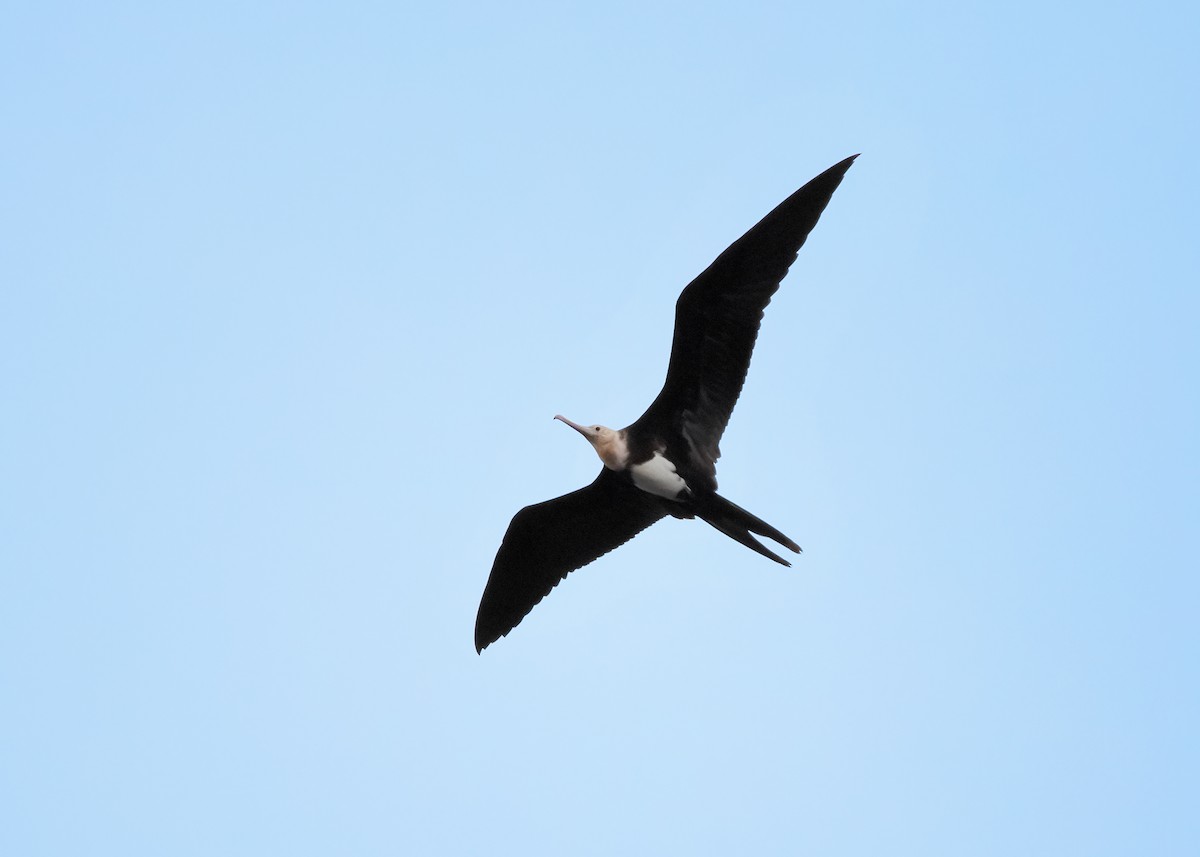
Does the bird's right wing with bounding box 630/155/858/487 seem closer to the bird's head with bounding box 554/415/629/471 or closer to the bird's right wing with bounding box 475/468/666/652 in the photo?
the bird's head with bounding box 554/415/629/471

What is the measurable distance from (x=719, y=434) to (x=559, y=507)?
1.28 meters

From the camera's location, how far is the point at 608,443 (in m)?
8.81

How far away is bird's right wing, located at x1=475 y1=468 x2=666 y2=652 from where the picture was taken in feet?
30.6

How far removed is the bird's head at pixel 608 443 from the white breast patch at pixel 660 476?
100mm

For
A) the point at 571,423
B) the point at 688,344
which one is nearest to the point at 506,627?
the point at 571,423

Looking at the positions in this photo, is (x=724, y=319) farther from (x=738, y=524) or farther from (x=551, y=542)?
(x=551, y=542)

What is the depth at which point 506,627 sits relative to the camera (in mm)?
9602

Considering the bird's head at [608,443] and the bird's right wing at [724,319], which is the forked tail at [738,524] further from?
the bird's head at [608,443]

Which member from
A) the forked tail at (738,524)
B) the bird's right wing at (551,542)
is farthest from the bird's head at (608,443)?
the forked tail at (738,524)

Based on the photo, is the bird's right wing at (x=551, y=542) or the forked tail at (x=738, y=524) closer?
the forked tail at (x=738, y=524)

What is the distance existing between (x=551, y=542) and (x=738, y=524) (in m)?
1.63

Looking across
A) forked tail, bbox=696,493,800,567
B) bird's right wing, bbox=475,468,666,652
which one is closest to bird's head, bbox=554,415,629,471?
bird's right wing, bbox=475,468,666,652

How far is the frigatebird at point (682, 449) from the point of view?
8.15 m

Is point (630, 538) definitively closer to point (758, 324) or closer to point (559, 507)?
point (559, 507)
